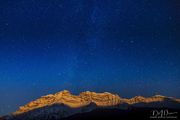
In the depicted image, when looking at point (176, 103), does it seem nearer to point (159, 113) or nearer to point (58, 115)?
point (159, 113)

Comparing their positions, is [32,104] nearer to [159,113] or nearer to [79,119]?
[79,119]

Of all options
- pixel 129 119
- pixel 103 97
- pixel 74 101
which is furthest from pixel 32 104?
pixel 129 119

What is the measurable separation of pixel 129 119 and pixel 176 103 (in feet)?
27.8

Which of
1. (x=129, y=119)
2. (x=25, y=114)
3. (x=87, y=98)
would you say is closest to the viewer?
(x=129, y=119)

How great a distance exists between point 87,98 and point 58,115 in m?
57.6

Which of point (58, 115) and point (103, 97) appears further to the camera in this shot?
point (103, 97)

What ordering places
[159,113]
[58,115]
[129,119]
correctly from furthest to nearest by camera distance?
[58,115] < [129,119] < [159,113]

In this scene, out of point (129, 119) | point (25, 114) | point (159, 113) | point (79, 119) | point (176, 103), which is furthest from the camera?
point (25, 114)

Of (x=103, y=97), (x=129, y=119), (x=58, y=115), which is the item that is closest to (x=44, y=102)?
(x=103, y=97)

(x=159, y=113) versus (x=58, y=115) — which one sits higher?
(x=58, y=115)

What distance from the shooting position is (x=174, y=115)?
22359 millimetres

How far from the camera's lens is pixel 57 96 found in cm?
16838

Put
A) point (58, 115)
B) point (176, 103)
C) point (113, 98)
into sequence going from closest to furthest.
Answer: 1. point (176, 103)
2. point (58, 115)
3. point (113, 98)

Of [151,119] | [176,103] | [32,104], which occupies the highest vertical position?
[32,104]
